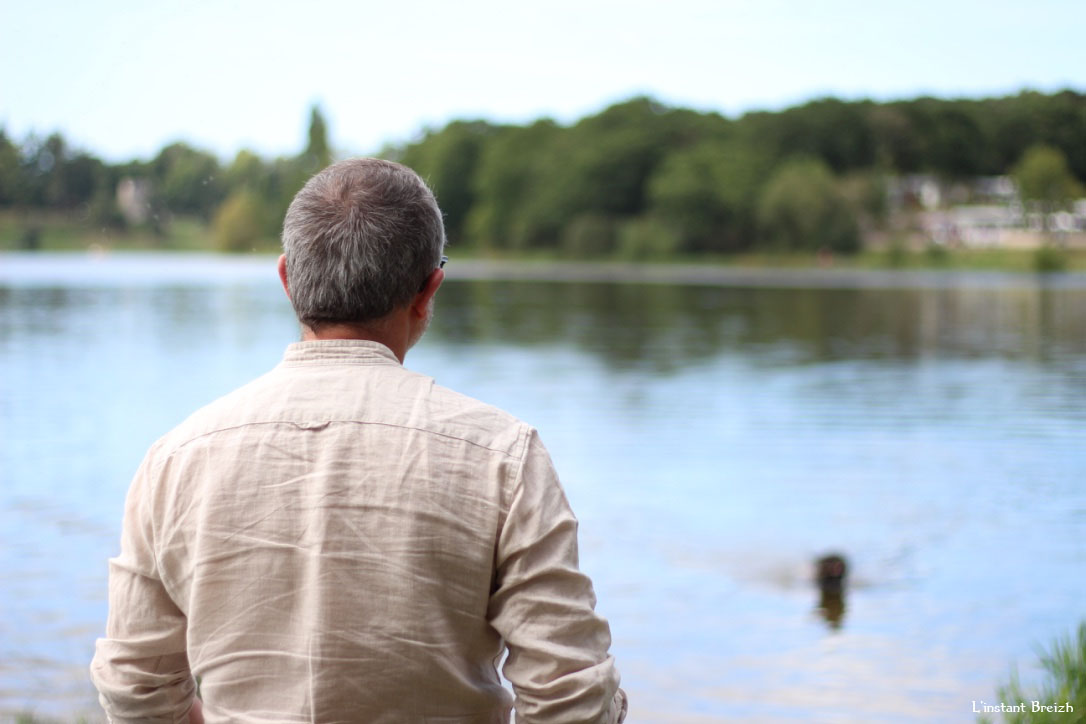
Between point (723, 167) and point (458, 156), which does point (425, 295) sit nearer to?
point (723, 167)

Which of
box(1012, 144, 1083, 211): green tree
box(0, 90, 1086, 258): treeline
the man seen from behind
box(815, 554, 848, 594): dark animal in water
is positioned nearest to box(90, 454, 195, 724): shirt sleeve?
the man seen from behind

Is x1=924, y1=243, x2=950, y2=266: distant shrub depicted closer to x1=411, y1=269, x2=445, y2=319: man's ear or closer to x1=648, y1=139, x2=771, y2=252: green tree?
x1=648, y1=139, x2=771, y2=252: green tree

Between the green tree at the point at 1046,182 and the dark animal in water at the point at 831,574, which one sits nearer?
the dark animal in water at the point at 831,574

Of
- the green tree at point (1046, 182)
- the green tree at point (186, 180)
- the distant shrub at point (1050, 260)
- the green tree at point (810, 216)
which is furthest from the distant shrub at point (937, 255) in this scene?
the green tree at point (186, 180)

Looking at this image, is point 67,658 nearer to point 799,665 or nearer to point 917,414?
point 799,665

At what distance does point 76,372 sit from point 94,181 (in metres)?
10.2

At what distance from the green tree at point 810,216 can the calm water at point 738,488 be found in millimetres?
60396

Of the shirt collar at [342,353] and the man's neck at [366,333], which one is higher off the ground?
the man's neck at [366,333]

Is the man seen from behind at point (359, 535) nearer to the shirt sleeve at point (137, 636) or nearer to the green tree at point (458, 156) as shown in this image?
the shirt sleeve at point (137, 636)

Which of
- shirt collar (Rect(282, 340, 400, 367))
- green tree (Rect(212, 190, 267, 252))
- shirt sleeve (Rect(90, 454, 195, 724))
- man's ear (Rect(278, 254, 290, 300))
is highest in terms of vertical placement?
green tree (Rect(212, 190, 267, 252))

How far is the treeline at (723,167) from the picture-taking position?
9919cm

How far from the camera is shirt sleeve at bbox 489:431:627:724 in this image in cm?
158

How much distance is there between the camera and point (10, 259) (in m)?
90.7

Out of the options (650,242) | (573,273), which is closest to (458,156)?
Result: (650,242)
